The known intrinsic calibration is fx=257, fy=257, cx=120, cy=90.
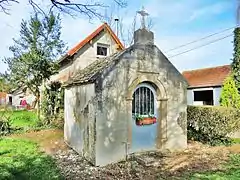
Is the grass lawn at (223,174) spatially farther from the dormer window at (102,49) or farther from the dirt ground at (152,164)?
the dormer window at (102,49)

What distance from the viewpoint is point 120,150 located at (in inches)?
440

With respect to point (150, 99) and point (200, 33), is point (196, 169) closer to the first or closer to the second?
point (150, 99)

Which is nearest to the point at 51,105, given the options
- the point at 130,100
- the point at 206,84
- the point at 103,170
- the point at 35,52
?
the point at 35,52

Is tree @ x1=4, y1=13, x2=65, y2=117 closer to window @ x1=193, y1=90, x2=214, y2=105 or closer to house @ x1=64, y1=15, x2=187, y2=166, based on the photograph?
house @ x1=64, y1=15, x2=187, y2=166

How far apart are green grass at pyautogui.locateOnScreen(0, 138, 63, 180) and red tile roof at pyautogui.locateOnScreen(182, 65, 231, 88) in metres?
16.9

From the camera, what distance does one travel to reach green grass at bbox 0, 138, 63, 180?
9055 mm

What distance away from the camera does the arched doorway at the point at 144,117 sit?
470 inches

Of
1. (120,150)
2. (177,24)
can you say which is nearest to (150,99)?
(120,150)

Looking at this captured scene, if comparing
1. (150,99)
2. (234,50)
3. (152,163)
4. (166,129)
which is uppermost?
(234,50)

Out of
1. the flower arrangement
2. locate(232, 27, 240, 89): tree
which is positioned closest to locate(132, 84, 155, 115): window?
the flower arrangement

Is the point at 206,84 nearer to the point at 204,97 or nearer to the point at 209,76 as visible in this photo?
the point at 209,76

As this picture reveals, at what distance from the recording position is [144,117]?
39.8 feet

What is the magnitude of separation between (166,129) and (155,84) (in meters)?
2.27

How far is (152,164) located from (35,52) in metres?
16.2
